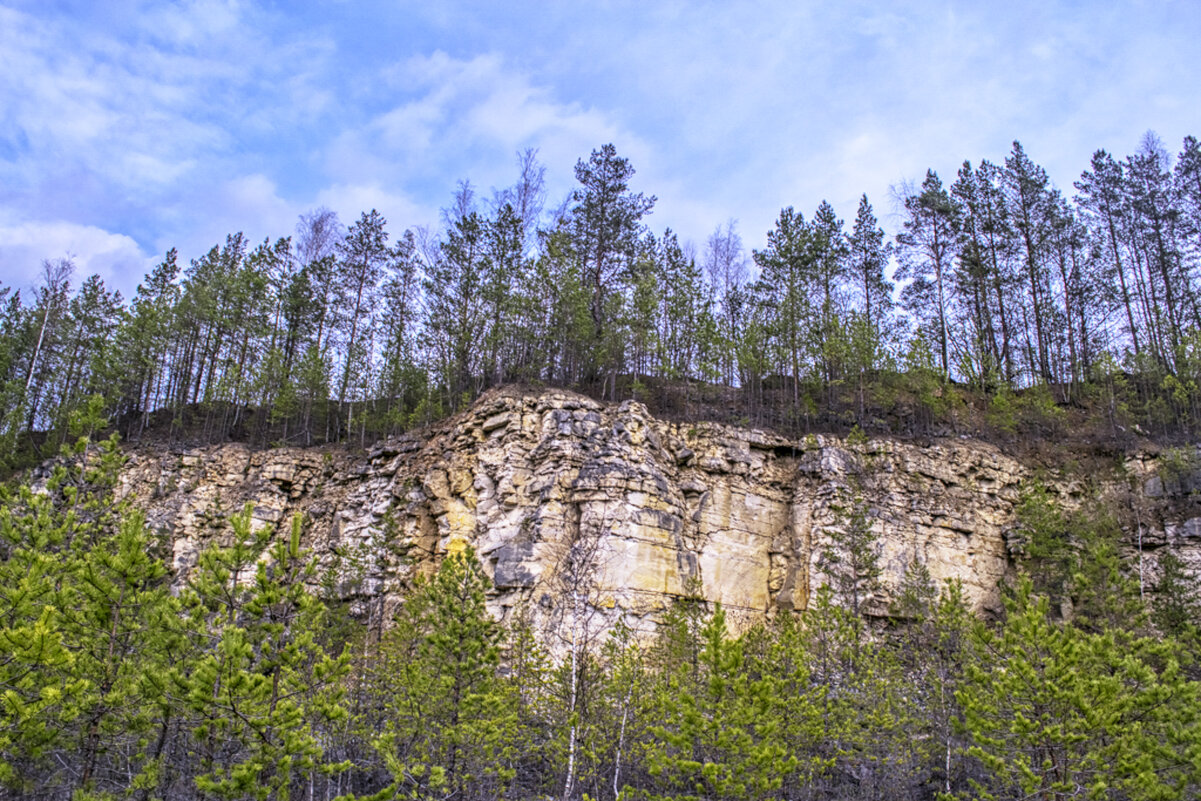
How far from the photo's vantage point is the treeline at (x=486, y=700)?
10508 millimetres

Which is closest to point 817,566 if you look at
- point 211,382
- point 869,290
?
point 869,290

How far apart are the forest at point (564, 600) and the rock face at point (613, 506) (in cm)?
83

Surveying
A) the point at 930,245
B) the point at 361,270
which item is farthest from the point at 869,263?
the point at 361,270

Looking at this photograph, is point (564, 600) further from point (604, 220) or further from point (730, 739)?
point (604, 220)

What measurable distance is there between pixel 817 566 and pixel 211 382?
2958 centimetres

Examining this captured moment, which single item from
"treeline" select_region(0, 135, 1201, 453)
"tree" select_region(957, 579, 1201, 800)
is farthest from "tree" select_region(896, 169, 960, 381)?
"tree" select_region(957, 579, 1201, 800)

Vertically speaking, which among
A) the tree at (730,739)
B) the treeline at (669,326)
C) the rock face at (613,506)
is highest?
the treeline at (669,326)

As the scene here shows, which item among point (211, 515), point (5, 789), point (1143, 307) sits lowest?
point (5, 789)

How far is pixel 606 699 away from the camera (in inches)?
696

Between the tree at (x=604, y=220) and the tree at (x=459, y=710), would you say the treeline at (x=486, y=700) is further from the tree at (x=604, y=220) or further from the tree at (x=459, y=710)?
the tree at (x=604, y=220)

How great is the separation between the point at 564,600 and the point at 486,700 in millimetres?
8021

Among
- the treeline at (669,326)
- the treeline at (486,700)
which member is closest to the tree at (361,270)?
the treeline at (669,326)

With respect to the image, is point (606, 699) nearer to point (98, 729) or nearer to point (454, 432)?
point (98, 729)

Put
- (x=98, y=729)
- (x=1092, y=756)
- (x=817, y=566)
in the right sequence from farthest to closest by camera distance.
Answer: (x=817, y=566), (x=1092, y=756), (x=98, y=729)
